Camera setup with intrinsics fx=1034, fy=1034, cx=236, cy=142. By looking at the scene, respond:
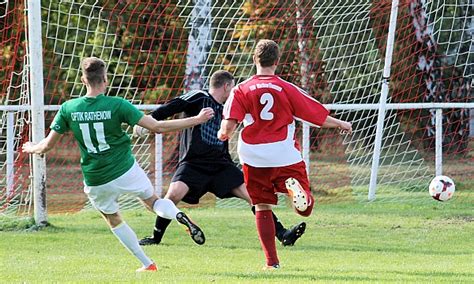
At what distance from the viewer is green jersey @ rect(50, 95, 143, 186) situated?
24.2 ft

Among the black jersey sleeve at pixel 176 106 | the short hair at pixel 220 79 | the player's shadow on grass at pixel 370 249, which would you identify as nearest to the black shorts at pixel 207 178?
the black jersey sleeve at pixel 176 106

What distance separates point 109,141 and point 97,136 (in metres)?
0.10

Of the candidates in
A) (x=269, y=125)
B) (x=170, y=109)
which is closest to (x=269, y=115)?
(x=269, y=125)

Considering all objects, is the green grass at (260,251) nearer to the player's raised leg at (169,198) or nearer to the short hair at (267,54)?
the player's raised leg at (169,198)

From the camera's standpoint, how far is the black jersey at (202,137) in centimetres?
956

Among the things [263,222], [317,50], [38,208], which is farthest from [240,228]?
[317,50]

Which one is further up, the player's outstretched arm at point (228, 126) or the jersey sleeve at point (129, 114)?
the jersey sleeve at point (129, 114)

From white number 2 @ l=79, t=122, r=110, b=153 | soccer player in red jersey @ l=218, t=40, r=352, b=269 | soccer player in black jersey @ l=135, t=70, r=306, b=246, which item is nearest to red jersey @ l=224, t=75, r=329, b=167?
soccer player in red jersey @ l=218, t=40, r=352, b=269

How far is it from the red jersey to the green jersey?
778mm

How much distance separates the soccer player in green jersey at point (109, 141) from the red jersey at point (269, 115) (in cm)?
29

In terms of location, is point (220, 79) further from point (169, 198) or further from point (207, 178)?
point (169, 198)

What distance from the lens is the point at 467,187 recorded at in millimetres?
14969

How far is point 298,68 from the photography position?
14883 millimetres

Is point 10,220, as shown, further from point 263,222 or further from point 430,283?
point 430,283
